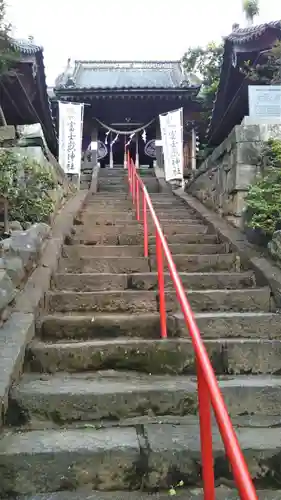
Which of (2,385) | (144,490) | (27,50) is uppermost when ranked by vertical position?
(27,50)

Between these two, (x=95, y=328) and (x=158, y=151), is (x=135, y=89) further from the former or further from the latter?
(x=95, y=328)

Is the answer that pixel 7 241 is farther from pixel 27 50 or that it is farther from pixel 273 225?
pixel 27 50

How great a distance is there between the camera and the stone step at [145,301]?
369cm

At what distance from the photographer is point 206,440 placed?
1.62 metres

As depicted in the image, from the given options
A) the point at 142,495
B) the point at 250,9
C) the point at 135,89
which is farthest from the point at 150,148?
the point at 142,495

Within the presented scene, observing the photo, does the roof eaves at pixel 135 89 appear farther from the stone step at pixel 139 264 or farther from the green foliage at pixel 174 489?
the green foliage at pixel 174 489

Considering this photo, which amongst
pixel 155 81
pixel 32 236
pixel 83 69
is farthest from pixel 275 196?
pixel 83 69

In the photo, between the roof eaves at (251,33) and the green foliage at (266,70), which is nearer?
the green foliage at (266,70)

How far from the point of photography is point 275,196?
182 inches

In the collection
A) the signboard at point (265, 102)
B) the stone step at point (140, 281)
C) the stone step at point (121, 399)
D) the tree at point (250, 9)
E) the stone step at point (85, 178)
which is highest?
the tree at point (250, 9)

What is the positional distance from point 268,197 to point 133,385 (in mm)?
2825

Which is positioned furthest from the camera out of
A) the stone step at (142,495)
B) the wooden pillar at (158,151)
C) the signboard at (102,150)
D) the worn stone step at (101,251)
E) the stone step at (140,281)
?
the signboard at (102,150)

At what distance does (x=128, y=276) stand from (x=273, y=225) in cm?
153

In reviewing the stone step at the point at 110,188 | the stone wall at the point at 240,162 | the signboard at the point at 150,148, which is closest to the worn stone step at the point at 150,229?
the stone wall at the point at 240,162
